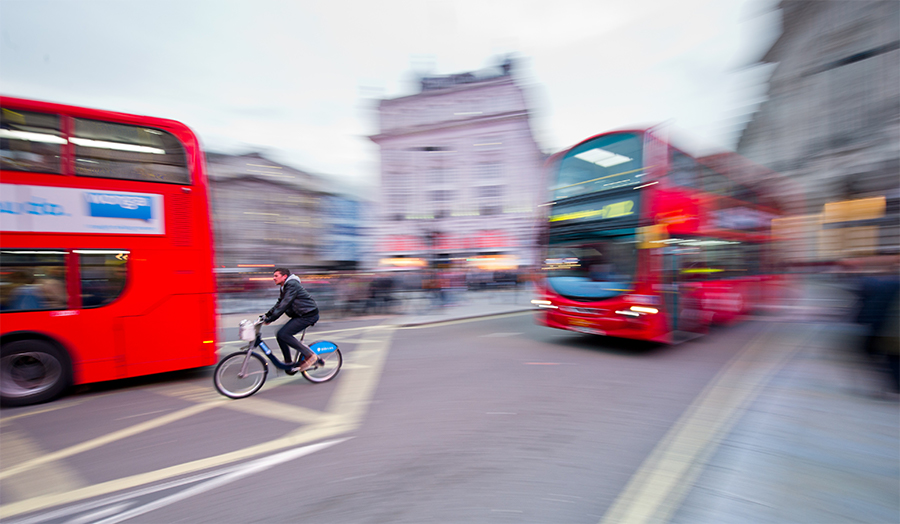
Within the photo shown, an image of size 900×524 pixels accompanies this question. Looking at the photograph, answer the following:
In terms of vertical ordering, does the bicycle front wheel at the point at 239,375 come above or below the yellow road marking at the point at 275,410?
above

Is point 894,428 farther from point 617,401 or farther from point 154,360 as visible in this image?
point 154,360

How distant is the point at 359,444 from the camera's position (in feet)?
12.1

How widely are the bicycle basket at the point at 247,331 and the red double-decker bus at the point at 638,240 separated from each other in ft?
17.4

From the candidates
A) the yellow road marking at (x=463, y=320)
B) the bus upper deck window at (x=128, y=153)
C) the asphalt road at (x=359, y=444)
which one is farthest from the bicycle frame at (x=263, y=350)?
the yellow road marking at (x=463, y=320)

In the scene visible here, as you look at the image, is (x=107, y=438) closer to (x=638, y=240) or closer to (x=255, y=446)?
(x=255, y=446)

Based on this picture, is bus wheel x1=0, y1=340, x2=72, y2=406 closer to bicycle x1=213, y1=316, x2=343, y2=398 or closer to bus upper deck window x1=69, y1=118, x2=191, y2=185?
bicycle x1=213, y1=316, x2=343, y2=398

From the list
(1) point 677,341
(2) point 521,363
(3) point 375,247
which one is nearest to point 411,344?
(2) point 521,363

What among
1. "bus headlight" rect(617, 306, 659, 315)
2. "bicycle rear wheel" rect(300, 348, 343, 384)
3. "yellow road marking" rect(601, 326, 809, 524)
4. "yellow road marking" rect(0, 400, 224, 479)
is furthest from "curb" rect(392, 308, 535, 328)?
"yellow road marking" rect(601, 326, 809, 524)

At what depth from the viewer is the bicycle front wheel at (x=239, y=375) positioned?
16.5 ft

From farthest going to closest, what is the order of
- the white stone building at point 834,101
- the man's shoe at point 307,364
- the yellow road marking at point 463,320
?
the white stone building at point 834,101
the yellow road marking at point 463,320
the man's shoe at point 307,364

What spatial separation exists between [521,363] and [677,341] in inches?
139

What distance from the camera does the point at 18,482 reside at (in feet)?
10.5

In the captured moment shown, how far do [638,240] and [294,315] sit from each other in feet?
17.6

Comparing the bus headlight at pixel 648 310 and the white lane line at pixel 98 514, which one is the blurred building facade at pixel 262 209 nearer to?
the bus headlight at pixel 648 310
